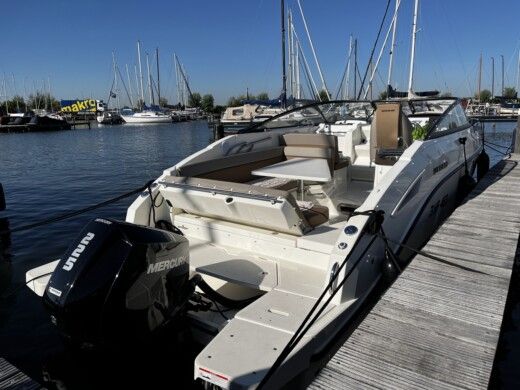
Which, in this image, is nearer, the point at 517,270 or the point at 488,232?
the point at 488,232

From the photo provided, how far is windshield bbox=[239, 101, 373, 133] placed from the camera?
7014mm

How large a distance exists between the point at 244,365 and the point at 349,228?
55.7 inches

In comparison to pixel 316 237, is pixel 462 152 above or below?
above

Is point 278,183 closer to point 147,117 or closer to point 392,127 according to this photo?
point 392,127

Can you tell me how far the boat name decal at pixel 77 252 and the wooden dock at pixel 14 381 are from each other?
2.14 feet

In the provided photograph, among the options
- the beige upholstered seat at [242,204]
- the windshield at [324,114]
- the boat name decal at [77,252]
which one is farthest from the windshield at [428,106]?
the boat name decal at [77,252]

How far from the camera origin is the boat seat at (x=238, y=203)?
3.68 metres

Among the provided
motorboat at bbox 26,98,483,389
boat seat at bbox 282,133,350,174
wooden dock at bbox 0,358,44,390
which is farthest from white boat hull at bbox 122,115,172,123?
wooden dock at bbox 0,358,44,390

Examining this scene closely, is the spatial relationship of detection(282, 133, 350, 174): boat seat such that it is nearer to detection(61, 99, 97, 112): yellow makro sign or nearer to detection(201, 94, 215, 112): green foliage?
detection(61, 99, 97, 112): yellow makro sign

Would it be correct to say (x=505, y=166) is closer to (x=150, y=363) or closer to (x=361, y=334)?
(x=361, y=334)

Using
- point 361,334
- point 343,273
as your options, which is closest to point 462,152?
point 343,273

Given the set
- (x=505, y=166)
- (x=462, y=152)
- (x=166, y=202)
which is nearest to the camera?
(x=166, y=202)

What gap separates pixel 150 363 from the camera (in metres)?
2.91

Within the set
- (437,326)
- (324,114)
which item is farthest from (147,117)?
(437,326)
